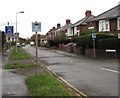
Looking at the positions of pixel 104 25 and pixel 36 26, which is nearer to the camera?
pixel 36 26

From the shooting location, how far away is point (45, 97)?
5.38 m

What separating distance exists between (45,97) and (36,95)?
43 cm

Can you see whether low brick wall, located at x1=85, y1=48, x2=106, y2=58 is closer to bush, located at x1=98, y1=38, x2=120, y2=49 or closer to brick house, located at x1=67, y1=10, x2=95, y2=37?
bush, located at x1=98, y1=38, x2=120, y2=49

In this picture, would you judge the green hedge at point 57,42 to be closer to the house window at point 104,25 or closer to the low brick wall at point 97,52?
the house window at point 104,25

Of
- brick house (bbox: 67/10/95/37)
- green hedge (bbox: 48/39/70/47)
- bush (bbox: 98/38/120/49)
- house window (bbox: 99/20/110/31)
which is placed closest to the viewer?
bush (bbox: 98/38/120/49)

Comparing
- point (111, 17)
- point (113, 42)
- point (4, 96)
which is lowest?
point (4, 96)

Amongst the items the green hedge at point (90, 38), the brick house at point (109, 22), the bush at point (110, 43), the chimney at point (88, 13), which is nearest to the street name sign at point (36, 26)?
the bush at point (110, 43)

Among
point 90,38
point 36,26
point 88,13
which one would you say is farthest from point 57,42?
point 36,26

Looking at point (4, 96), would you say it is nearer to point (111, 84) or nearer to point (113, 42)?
point (111, 84)

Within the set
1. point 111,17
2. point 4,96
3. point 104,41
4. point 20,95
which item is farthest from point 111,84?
point 111,17

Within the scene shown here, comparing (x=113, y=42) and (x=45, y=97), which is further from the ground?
(x=113, y=42)

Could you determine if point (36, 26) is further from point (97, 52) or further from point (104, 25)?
point (104, 25)

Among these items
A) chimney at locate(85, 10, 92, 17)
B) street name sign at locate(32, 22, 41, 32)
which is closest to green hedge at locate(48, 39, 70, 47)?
chimney at locate(85, 10, 92, 17)

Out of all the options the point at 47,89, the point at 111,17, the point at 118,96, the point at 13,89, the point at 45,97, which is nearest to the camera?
the point at 45,97
